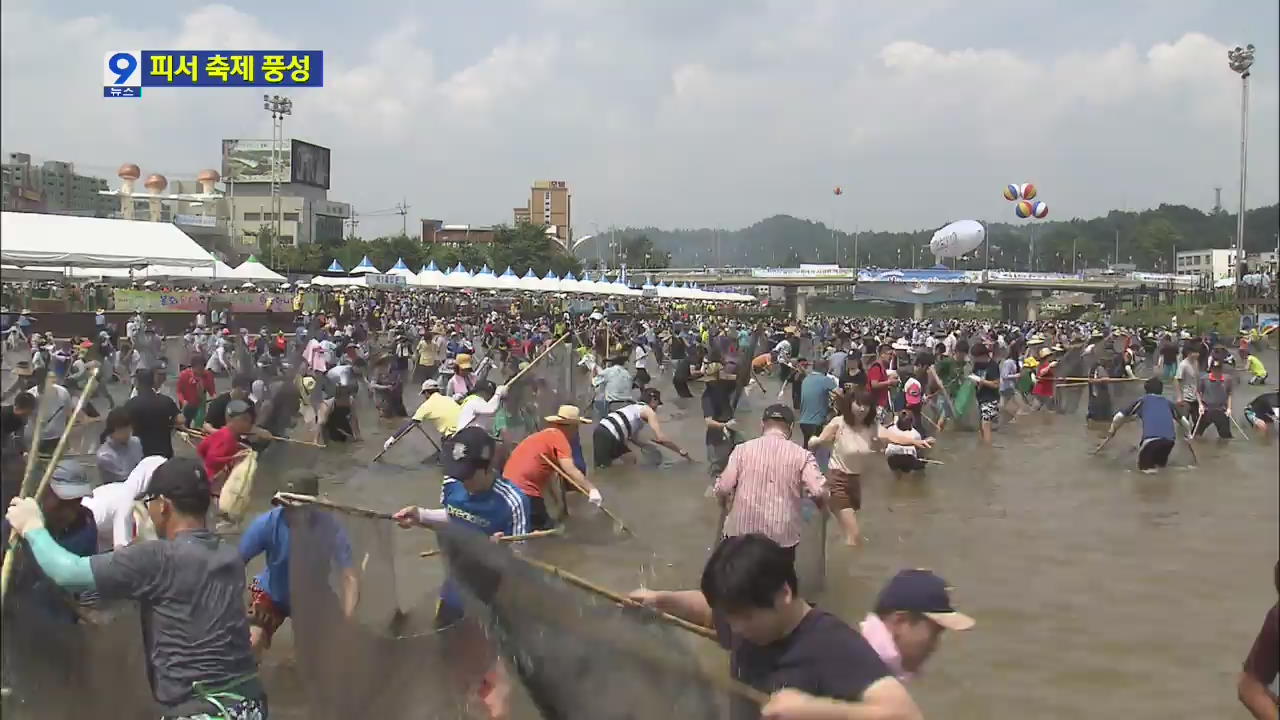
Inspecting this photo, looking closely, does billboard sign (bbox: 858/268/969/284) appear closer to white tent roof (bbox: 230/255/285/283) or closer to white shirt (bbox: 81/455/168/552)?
white tent roof (bbox: 230/255/285/283)

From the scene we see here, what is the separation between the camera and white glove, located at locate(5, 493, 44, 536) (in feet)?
11.0

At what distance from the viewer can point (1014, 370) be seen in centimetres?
1970

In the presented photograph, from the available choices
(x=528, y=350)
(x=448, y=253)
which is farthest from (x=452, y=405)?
(x=448, y=253)

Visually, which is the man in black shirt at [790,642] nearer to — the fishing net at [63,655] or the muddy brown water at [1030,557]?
the muddy brown water at [1030,557]

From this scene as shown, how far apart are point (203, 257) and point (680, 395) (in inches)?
485

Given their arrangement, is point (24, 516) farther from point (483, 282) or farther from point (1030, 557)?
point (483, 282)

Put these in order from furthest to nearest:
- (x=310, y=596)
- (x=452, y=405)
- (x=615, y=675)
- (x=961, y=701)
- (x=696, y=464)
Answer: (x=696, y=464)
(x=452, y=405)
(x=961, y=701)
(x=310, y=596)
(x=615, y=675)

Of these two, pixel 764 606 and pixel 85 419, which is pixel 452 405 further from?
pixel 764 606

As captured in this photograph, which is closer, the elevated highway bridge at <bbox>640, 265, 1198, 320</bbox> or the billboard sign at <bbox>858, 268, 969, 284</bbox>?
the elevated highway bridge at <bbox>640, 265, 1198, 320</bbox>

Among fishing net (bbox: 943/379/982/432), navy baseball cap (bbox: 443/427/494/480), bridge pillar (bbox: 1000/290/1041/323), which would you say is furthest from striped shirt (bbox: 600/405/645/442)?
bridge pillar (bbox: 1000/290/1041/323)

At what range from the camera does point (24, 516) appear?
3377 mm

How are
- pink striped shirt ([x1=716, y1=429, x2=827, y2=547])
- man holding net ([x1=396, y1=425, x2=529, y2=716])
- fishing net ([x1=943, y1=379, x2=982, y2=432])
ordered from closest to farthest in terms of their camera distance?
man holding net ([x1=396, y1=425, x2=529, y2=716]) < pink striped shirt ([x1=716, y1=429, x2=827, y2=547]) < fishing net ([x1=943, y1=379, x2=982, y2=432])

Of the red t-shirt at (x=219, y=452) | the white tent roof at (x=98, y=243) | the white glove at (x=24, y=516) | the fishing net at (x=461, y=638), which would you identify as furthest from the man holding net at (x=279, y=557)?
the white tent roof at (x=98, y=243)

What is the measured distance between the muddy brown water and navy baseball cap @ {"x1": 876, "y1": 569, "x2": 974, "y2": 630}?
1.76ft
